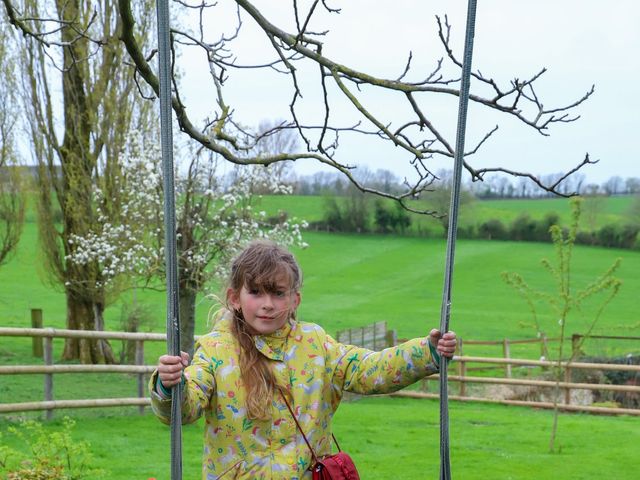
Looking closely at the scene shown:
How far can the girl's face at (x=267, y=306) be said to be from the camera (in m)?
2.45

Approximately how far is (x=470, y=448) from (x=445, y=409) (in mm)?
7893

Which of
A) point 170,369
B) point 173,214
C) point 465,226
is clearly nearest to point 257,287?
point 170,369

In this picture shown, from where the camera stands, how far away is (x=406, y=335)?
22.6 metres

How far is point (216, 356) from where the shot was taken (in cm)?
247

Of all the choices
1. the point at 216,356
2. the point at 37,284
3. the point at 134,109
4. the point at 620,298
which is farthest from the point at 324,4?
the point at 620,298

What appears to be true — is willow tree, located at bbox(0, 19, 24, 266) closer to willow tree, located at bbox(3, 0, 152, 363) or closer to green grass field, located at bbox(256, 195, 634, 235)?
willow tree, located at bbox(3, 0, 152, 363)

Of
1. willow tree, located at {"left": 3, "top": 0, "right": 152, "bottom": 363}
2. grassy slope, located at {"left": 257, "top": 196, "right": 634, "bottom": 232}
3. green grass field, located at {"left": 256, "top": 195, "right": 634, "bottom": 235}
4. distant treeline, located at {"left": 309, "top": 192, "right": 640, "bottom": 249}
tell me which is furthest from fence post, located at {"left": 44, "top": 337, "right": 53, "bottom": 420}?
green grass field, located at {"left": 256, "top": 195, "right": 634, "bottom": 235}

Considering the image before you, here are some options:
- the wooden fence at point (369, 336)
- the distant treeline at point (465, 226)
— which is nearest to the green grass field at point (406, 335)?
the distant treeline at point (465, 226)

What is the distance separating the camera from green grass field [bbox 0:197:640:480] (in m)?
8.73

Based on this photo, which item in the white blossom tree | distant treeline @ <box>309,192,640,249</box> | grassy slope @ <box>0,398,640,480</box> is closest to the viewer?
grassy slope @ <box>0,398,640,480</box>

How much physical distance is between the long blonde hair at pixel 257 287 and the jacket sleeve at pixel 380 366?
0.19 m

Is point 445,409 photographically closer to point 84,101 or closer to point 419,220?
point 84,101

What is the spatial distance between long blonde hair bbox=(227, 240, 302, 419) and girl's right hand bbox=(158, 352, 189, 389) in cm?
28

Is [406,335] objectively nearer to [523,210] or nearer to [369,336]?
[369,336]
